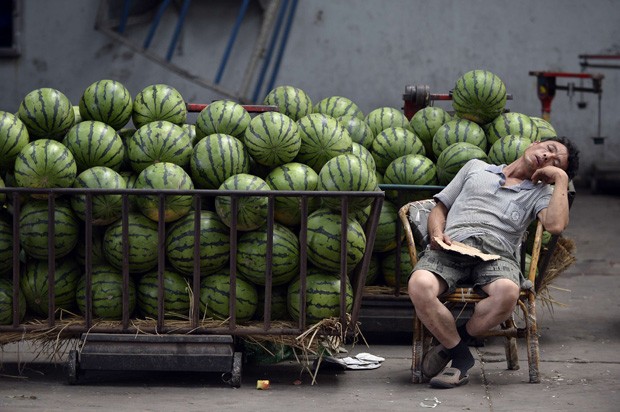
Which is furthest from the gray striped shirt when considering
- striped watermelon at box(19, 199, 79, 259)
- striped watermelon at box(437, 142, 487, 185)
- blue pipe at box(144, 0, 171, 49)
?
blue pipe at box(144, 0, 171, 49)

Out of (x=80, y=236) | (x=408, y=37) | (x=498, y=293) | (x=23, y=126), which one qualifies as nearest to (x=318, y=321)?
(x=498, y=293)

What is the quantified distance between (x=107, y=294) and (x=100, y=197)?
0.48 metres

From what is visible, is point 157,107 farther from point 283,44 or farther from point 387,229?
point 283,44

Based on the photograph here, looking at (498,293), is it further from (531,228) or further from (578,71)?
(578,71)

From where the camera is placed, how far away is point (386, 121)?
258 inches

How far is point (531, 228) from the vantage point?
20.0ft

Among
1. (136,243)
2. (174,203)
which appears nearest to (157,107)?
(174,203)

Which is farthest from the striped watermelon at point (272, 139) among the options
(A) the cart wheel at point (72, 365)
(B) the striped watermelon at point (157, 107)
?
(A) the cart wheel at point (72, 365)

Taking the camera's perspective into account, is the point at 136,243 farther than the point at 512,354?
No

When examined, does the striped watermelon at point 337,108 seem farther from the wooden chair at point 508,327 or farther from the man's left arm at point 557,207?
the man's left arm at point 557,207

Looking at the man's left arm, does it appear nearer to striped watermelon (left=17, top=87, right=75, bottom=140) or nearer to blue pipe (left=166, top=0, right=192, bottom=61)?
striped watermelon (left=17, top=87, right=75, bottom=140)

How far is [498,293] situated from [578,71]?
7037 millimetres

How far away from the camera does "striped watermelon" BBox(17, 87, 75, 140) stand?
17.8 ft

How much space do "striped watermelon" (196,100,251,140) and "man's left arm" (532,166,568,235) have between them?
1568mm
